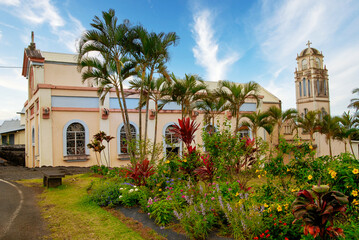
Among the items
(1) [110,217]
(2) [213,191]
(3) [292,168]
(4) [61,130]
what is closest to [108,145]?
(4) [61,130]

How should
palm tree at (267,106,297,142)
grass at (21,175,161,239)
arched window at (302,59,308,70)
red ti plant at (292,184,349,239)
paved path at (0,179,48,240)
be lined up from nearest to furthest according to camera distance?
1. red ti plant at (292,184,349,239)
2. grass at (21,175,161,239)
3. paved path at (0,179,48,240)
4. palm tree at (267,106,297,142)
5. arched window at (302,59,308,70)

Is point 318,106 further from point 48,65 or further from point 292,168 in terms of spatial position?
point 292,168

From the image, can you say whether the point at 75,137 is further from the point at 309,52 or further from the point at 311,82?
the point at 309,52

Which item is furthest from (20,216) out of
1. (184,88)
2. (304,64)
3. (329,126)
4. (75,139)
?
(304,64)

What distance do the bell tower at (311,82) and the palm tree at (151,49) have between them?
31827 millimetres

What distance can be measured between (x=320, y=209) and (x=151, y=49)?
984cm

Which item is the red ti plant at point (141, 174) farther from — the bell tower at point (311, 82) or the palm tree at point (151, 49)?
the bell tower at point (311, 82)

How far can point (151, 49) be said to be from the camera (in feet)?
37.7

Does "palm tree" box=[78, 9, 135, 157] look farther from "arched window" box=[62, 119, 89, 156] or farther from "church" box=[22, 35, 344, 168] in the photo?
"arched window" box=[62, 119, 89, 156]

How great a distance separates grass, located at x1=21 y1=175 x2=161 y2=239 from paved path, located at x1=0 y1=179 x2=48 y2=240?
21cm

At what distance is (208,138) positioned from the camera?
6.61 m

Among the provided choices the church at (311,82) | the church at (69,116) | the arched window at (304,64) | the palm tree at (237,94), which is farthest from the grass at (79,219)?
the arched window at (304,64)

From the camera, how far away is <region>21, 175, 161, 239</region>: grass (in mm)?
4910

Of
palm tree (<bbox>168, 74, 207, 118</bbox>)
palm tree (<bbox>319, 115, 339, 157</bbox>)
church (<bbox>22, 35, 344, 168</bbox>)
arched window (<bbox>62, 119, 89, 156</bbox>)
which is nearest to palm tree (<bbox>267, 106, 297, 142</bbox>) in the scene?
palm tree (<bbox>319, 115, 339, 157</bbox>)
